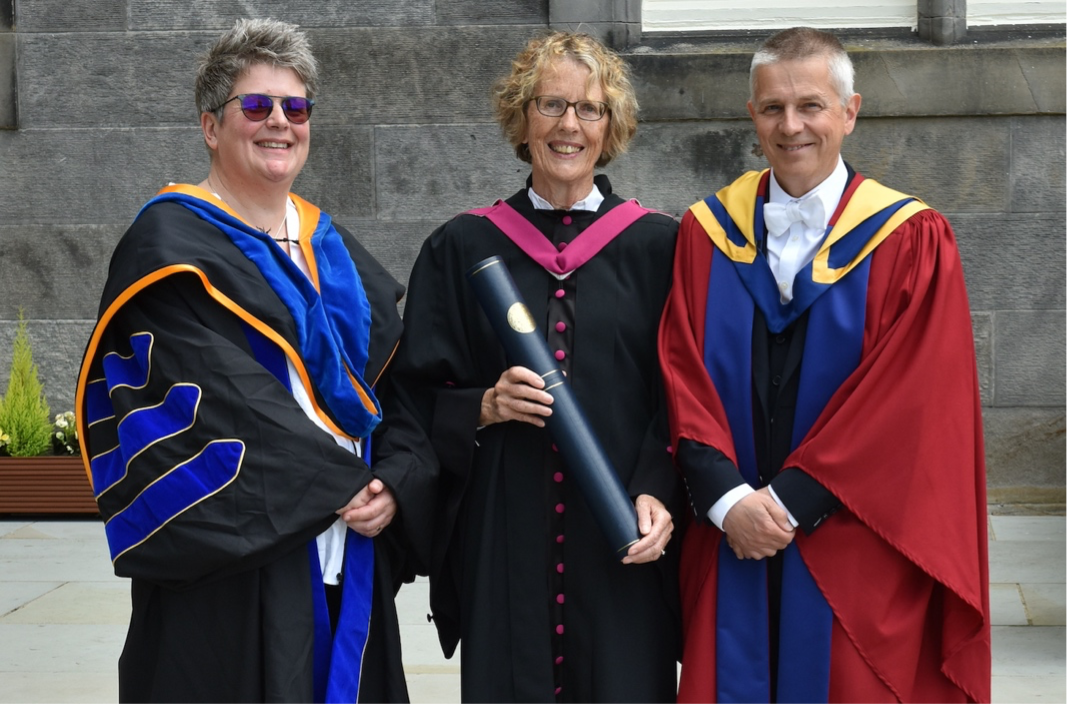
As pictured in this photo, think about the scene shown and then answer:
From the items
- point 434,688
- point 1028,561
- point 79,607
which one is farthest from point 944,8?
point 79,607

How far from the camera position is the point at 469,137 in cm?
682

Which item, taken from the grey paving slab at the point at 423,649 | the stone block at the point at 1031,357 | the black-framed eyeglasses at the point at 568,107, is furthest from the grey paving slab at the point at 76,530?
the stone block at the point at 1031,357

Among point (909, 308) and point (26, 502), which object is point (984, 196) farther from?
point (26, 502)

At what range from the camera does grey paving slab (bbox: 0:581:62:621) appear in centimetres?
534

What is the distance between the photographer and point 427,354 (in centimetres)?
318

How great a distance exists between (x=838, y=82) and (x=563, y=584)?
141 cm

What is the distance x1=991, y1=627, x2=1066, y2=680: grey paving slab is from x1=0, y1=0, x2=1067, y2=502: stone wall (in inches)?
83.5

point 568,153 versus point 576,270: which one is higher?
point 568,153

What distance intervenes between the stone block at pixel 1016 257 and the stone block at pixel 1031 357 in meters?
0.07

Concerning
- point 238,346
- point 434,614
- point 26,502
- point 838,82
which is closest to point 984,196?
point 838,82

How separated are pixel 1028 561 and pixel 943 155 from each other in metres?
2.25

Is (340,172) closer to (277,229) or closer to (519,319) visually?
(277,229)

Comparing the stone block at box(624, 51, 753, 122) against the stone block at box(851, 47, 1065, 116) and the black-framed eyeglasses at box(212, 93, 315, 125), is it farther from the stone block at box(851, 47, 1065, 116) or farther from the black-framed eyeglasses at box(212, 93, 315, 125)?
the black-framed eyeglasses at box(212, 93, 315, 125)

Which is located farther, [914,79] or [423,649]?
[914,79]
